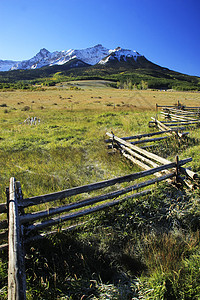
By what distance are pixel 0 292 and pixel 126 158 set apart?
616 centimetres

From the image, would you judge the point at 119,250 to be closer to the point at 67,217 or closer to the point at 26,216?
the point at 67,217

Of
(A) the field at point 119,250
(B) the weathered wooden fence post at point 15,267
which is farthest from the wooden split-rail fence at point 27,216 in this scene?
(A) the field at point 119,250

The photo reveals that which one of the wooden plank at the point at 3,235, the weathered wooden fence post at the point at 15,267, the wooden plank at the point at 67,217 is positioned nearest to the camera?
the weathered wooden fence post at the point at 15,267

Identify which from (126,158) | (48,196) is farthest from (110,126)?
(48,196)

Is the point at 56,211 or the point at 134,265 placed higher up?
the point at 56,211

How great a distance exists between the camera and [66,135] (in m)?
11.0

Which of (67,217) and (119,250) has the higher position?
(67,217)

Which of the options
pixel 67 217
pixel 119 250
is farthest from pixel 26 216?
pixel 119 250

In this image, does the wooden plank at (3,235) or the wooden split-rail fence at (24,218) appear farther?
the wooden plank at (3,235)

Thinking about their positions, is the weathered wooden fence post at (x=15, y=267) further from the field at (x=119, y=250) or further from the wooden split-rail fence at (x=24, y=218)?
Answer: the field at (x=119, y=250)

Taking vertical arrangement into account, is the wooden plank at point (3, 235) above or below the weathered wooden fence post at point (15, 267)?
below

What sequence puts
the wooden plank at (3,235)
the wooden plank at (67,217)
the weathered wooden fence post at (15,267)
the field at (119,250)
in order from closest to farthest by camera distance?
the weathered wooden fence post at (15,267), the field at (119,250), the wooden plank at (3,235), the wooden plank at (67,217)

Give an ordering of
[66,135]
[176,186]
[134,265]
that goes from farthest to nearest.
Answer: [66,135] → [176,186] → [134,265]

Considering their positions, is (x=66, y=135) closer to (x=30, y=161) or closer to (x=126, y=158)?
(x=30, y=161)
